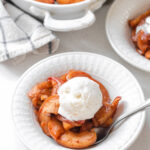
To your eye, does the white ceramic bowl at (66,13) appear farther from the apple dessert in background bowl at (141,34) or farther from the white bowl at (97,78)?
the apple dessert in background bowl at (141,34)

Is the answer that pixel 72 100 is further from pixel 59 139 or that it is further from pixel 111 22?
pixel 111 22

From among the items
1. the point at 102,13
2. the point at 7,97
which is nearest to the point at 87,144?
the point at 7,97

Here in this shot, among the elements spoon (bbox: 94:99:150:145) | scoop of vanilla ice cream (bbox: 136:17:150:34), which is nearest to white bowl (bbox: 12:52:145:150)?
spoon (bbox: 94:99:150:145)

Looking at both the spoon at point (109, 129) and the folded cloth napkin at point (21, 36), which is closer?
the spoon at point (109, 129)

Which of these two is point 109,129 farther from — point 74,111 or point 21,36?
point 21,36

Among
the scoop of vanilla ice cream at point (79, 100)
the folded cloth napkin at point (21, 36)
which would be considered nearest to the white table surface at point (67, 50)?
the folded cloth napkin at point (21, 36)

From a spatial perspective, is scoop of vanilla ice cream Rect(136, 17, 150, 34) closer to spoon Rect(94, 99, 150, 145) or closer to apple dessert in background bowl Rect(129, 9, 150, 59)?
apple dessert in background bowl Rect(129, 9, 150, 59)

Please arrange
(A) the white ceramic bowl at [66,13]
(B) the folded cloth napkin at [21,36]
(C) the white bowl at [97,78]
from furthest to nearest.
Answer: (B) the folded cloth napkin at [21,36]
(A) the white ceramic bowl at [66,13]
(C) the white bowl at [97,78]

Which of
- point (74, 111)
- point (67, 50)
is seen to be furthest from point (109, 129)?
point (67, 50)
